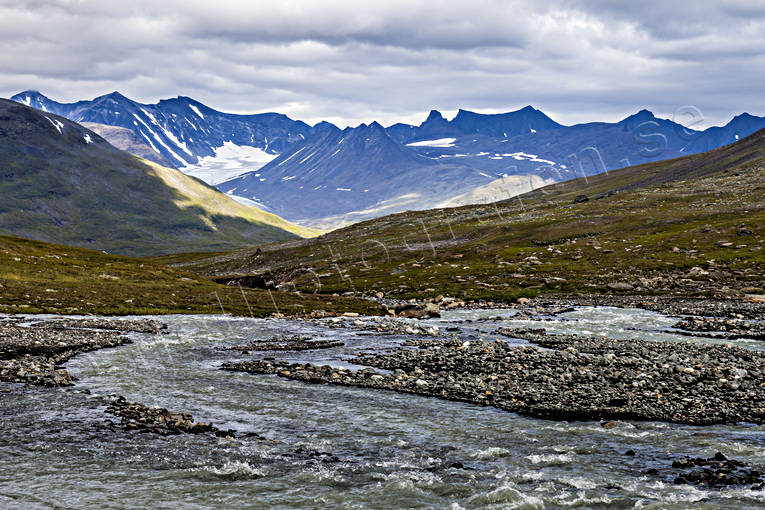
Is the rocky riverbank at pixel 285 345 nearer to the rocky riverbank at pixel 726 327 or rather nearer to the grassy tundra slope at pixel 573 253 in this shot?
the rocky riverbank at pixel 726 327

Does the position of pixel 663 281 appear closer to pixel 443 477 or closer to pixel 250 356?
pixel 250 356

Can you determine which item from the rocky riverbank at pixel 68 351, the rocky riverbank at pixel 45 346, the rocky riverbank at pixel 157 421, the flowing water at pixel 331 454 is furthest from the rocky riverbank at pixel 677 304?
the rocky riverbank at pixel 157 421

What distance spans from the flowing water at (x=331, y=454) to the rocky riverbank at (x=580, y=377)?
156cm

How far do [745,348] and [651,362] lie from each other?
10873 millimetres

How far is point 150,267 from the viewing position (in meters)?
121

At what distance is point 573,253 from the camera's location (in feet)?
370

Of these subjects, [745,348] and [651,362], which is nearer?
[651,362]

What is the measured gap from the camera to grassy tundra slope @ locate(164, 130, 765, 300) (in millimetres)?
87500

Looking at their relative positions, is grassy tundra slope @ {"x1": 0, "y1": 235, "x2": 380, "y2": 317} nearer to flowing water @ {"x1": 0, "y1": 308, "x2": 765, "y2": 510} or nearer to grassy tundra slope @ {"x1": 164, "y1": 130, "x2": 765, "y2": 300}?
grassy tundra slope @ {"x1": 164, "y1": 130, "x2": 765, "y2": 300}

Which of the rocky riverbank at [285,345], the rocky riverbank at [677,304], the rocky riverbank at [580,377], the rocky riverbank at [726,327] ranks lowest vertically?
the rocky riverbank at [677,304]

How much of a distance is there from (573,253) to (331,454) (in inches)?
3861

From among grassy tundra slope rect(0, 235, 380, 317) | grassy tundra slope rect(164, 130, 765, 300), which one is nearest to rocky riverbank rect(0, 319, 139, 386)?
grassy tundra slope rect(0, 235, 380, 317)

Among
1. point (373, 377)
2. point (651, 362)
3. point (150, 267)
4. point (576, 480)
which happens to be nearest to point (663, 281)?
point (651, 362)

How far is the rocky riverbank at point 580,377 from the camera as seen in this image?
27531 millimetres
